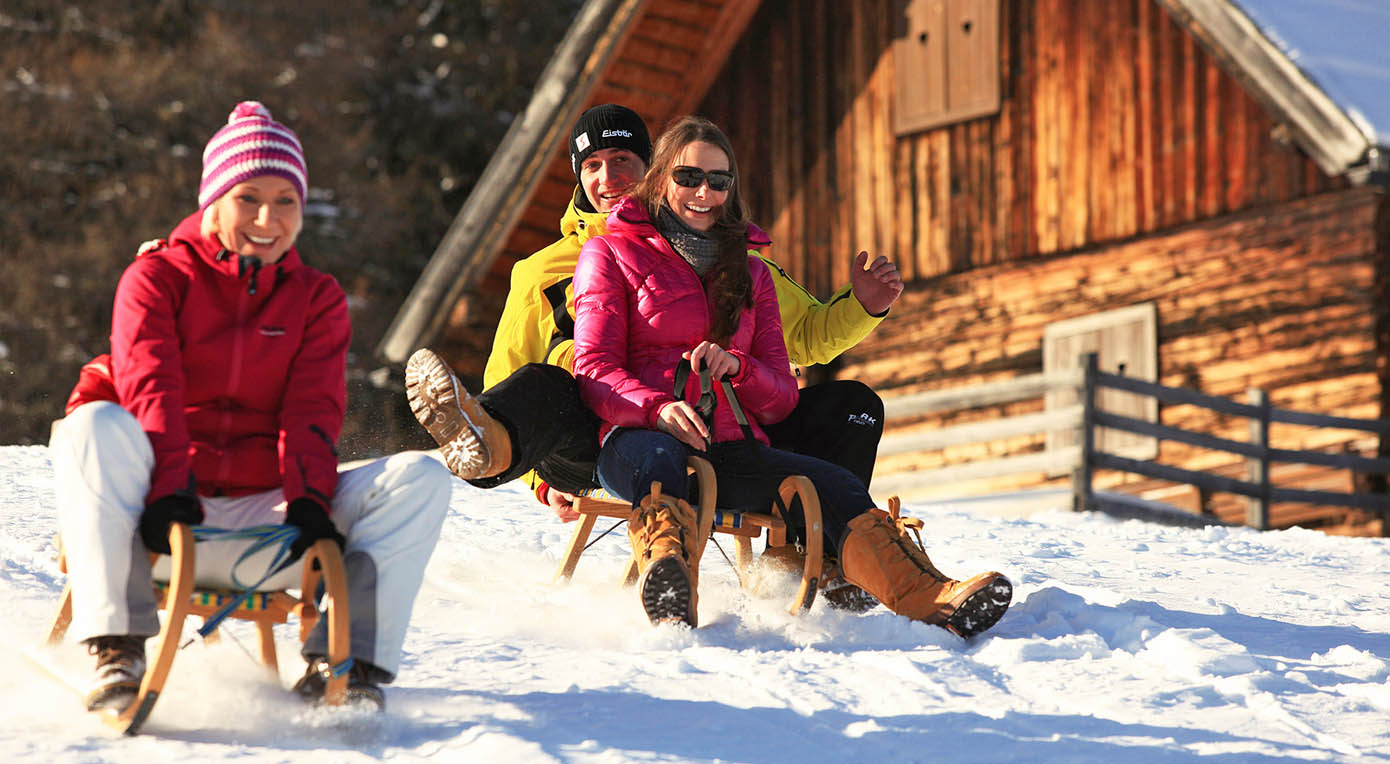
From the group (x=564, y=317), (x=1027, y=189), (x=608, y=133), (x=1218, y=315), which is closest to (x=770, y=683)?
(x=564, y=317)

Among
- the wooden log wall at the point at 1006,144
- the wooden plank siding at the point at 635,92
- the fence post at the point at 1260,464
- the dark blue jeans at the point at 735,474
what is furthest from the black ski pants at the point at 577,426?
the wooden plank siding at the point at 635,92

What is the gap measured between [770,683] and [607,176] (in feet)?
6.48

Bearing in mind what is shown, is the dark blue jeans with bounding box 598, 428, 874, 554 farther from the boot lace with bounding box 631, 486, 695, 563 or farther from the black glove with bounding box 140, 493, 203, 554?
the black glove with bounding box 140, 493, 203, 554

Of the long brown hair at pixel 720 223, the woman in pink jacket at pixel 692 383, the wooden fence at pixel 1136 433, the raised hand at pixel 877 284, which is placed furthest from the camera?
the wooden fence at pixel 1136 433

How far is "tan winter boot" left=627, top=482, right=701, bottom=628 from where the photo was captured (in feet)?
12.4

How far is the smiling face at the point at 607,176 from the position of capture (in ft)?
16.4

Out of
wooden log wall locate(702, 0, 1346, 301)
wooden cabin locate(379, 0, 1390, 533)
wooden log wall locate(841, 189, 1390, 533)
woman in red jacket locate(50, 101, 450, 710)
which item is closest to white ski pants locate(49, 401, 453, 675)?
woman in red jacket locate(50, 101, 450, 710)

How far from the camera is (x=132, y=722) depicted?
2.90 metres

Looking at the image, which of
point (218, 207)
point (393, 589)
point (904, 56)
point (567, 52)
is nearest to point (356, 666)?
point (393, 589)

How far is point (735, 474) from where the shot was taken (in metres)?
4.22

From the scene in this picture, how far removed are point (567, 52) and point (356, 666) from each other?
842 centimetres

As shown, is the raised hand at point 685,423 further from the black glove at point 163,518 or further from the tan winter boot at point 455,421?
the black glove at point 163,518

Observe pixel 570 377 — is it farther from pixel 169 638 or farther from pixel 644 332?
pixel 169 638

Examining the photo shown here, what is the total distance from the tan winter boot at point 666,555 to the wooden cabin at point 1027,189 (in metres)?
6.18
